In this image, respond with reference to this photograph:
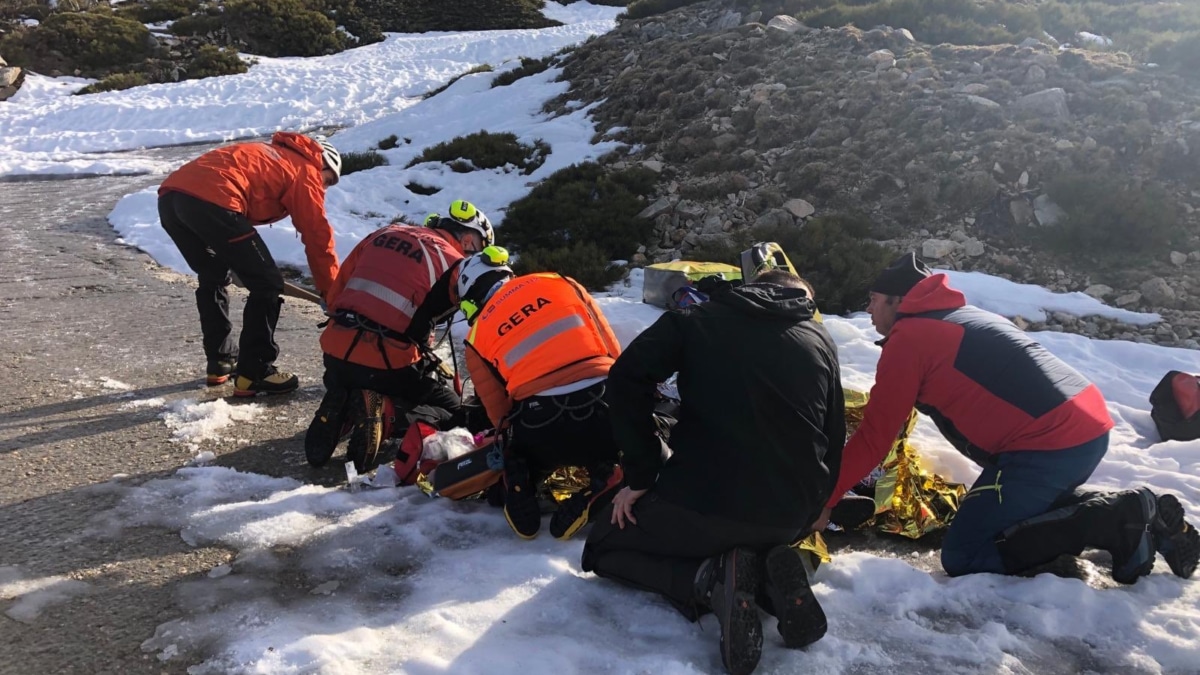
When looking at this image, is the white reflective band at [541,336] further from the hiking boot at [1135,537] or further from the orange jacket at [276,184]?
the hiking boot at [1135,537]

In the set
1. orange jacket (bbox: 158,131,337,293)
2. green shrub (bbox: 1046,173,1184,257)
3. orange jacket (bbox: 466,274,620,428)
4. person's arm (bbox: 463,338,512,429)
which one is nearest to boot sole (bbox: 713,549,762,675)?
orange jacket (bbox: 466,274,620,428)

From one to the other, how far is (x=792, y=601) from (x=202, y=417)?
3.98m

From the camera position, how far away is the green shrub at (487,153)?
543 inches

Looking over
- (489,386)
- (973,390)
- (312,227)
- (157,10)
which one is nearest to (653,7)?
(157,10)

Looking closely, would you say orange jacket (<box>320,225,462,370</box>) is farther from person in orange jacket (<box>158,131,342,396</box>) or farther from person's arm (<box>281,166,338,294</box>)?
person in orange jacket (<box>158,131,342,396</box>)

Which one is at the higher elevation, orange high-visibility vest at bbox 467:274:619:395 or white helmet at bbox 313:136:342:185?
white helmet at bbox 313:136:342:185

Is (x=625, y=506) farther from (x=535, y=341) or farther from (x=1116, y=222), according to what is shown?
(x=1116, y=222)

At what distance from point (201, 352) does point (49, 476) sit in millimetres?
2353

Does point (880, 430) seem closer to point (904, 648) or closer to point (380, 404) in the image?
point (904, 648)

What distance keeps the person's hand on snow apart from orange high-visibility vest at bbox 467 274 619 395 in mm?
869

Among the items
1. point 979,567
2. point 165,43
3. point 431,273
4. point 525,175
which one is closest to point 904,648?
point 979,567

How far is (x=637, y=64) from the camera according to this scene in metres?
17.2

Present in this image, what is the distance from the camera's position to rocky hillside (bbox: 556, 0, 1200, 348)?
8.92 metres

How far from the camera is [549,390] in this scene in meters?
3.69
